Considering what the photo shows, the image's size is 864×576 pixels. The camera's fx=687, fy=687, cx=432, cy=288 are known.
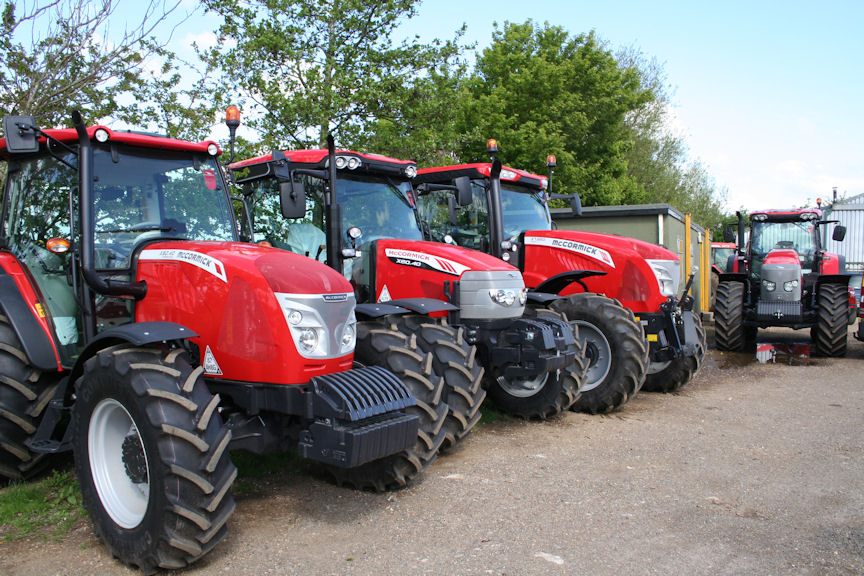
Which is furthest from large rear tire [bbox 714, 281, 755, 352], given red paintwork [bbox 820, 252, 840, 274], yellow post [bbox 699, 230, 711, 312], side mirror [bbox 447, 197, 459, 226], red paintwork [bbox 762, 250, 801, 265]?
side mirror [bbox 447, 197, 459, 226]

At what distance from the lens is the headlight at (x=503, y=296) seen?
6.15 metres

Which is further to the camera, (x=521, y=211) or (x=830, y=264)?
(x=830, y=264)

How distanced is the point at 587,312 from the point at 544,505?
3279 mm

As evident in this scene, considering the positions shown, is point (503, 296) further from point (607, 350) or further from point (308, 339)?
point (308, 339)

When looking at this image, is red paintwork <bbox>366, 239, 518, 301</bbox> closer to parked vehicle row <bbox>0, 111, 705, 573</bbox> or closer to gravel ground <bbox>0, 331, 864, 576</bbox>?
parked vehicle row <bbox>0, 111, 705, 573</bbox>

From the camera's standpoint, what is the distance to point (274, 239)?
639 centimetres

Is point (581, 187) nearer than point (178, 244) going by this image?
No

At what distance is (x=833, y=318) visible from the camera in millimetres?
→ 11648

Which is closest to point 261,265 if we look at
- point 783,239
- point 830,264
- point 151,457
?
point 151,457

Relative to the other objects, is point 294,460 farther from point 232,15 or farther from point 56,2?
point 232,15

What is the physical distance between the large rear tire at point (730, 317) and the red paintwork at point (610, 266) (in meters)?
4.75

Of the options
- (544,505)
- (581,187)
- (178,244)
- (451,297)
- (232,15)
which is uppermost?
(232,15)

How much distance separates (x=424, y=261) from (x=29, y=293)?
10.1 ft

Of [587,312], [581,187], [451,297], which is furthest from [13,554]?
[581,187]
